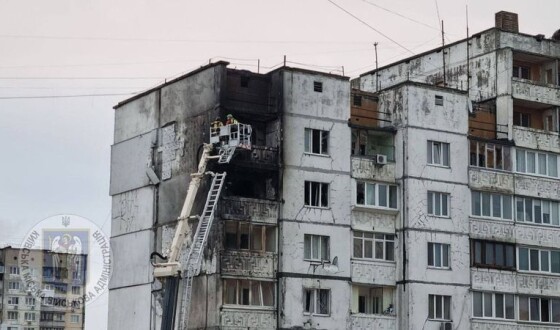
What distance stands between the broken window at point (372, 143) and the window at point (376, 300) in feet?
25.5

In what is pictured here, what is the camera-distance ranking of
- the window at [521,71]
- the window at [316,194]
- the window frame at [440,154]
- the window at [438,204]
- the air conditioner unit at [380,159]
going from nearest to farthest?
1. the window at [316,194]
2. the air conditioner unit at [380,159]
3. the window at [438,204]
4. the window frame at [440,154]
5. the window at [521,71]

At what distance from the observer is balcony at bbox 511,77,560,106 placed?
7694cm

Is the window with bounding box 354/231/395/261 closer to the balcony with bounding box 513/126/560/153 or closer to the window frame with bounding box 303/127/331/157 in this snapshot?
the window frame with bounding box 303/127/331/157

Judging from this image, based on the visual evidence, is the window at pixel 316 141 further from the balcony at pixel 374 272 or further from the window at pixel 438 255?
the window at pixel 438 255

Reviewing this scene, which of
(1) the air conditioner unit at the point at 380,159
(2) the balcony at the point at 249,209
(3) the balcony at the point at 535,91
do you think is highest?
(3) the balcony at the point at 535,91

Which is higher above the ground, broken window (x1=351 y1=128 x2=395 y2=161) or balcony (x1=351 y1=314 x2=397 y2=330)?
broken window (x1=351 y1=128 x2=395 y2=161)

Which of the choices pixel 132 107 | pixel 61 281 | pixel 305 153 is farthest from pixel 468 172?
pixel 61 281

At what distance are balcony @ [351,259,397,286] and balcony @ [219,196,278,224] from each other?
19.5 feet

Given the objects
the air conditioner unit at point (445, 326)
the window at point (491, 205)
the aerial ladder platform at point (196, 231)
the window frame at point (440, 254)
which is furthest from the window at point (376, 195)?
the aerial ladder platform at point (196, 231)

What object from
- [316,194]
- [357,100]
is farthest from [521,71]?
[316,194]

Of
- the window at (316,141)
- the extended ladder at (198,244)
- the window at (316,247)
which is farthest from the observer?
the window at (316,141)

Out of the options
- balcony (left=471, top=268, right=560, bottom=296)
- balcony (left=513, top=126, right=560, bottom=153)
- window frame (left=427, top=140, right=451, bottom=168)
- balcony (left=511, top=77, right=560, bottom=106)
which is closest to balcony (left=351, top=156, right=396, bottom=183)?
window frame (left=427, top=140, right=451, bottom=168)

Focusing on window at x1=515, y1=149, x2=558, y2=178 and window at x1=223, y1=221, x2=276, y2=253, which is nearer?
window at x1=223, y1=221, x2=276, y2=253

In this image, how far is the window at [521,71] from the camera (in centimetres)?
7950
